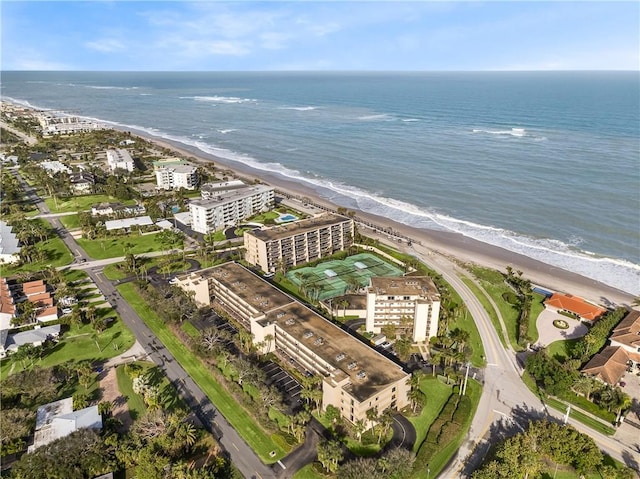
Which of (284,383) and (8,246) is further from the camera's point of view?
(8,246)

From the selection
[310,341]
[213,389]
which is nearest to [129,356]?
[213,389]

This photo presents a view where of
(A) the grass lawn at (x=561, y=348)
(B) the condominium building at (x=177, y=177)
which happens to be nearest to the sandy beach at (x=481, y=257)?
(A) the grass lawn at (x=561, y=348)

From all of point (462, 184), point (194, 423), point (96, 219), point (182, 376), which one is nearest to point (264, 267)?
point (182, 376)

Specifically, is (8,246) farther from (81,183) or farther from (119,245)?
(81,183)

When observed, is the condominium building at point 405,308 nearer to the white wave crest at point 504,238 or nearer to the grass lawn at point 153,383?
the grass lawn at point 153,383

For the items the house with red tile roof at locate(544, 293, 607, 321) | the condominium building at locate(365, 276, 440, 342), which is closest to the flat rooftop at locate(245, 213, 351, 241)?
the condominium building at locate(365, 276, 440, 342)

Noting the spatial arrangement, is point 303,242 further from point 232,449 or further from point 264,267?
point 232,449

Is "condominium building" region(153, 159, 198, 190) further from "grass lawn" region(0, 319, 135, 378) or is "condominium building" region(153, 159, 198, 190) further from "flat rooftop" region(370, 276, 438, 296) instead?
"flat rooftop" region(370, 276, 438, 296)
